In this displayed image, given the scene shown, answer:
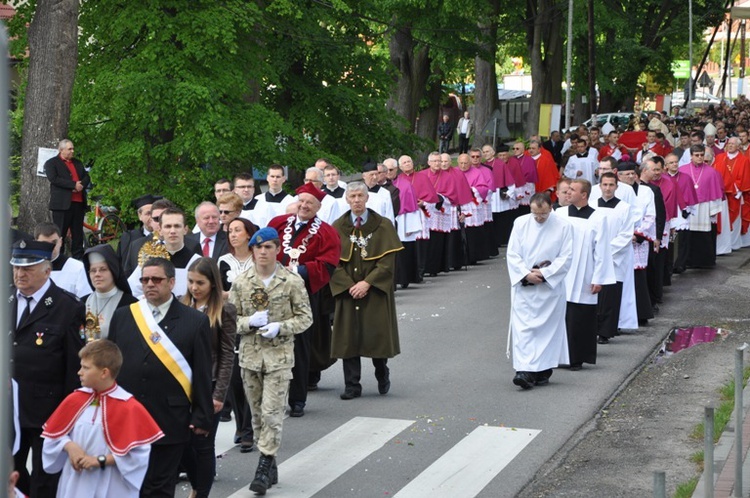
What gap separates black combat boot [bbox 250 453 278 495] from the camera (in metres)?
8.35

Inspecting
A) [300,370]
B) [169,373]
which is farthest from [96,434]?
[300,370]

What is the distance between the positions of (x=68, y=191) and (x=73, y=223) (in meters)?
0.88

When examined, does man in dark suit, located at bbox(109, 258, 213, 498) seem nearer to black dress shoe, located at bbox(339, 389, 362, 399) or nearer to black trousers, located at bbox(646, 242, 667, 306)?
black dress shoe, located at bbox(339, 389, 362, 399)

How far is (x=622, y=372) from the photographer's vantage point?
12.7m

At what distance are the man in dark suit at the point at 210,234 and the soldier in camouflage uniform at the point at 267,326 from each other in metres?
1.37

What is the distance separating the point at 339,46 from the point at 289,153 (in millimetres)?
4467

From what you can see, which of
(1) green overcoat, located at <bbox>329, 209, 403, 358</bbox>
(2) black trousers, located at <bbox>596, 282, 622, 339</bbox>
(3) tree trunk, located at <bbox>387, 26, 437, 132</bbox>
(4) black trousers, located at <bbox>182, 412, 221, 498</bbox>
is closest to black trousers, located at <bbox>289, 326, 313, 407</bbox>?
(1) green overcoat, located at <bbox>329, 209, 403, 358</bbox>

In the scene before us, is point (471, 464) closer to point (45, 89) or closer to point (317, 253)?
point (317, 253)

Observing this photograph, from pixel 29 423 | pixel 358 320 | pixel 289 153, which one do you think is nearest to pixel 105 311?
pixel 29 423

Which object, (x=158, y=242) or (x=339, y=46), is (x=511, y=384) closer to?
(x=158, y=242)

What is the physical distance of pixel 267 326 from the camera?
858 cm

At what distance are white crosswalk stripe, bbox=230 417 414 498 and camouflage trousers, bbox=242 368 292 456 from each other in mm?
337

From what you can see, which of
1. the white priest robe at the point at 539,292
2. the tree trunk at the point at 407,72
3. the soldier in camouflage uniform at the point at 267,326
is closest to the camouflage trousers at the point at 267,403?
the soldier in camouflage uniform at the point at 267,326

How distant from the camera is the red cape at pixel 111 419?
19.3ft
